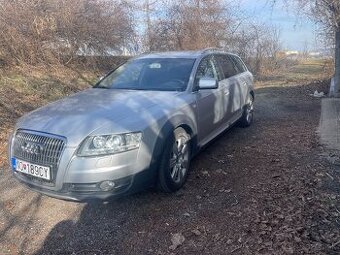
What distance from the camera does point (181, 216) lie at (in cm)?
391

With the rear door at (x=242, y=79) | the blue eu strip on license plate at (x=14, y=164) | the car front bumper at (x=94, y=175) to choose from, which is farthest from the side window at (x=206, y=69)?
the blue eu strip on license plate at (x=14, y=164)

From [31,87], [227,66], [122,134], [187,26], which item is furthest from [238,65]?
[187,26]

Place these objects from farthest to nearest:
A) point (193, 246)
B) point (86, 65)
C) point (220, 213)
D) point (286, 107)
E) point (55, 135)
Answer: point (86, 65)
point (286, 107)
point (220, 213)
point (55, 135)
point (193, 246)

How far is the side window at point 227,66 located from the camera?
6.35m

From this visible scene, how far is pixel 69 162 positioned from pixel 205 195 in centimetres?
171

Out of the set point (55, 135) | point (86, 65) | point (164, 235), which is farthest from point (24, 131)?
point (86, 65)

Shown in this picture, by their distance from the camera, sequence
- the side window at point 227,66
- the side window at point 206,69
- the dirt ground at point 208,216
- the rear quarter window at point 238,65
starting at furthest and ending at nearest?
1. the rear quarter window at point 238,65
2. the side window at point 227,66
3. the side window at point 206,69
4. the dirt ground at point 208,216

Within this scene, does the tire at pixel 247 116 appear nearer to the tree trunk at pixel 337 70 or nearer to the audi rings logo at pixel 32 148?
the audi rings logo at pixel 32 148

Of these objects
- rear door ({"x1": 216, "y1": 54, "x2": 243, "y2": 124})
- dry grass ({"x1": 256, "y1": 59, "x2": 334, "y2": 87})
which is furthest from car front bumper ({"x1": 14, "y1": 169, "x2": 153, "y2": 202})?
dry grass ({"x1": 256, "y1": 59, "x2": 334, "y2": 87})

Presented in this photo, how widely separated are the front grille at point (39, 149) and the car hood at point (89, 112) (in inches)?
3.0

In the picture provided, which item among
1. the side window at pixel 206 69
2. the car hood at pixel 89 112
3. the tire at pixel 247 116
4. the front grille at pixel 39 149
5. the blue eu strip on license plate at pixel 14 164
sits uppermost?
the side window at pixel 206 69

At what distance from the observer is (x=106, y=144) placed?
3643mm

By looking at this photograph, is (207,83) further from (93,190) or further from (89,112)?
(93,190)

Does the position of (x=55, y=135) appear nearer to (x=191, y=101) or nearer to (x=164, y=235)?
(x=164, y=235)
